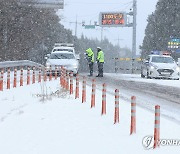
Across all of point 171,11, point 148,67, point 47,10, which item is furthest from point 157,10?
point 148,67

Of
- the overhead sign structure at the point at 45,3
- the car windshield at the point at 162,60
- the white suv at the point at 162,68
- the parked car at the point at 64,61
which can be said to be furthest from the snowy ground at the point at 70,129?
the overhead sign structure at the point at 45,3

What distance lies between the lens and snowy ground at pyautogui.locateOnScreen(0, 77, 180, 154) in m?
8.34

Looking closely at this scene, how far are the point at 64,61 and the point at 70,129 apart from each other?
814 inches

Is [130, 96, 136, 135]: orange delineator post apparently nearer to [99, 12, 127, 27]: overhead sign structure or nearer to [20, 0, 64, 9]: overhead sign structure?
[20, 0, 64, 9]: overhead sign structure

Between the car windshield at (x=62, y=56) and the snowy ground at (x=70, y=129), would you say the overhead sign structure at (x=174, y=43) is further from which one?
the snowy ground at (x=70, y=129)

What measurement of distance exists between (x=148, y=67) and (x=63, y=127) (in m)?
21.8

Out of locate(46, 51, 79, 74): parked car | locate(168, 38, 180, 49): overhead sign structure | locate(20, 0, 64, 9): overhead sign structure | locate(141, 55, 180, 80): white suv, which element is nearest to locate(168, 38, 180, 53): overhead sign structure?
locate(168, 38, 180, 49): overhead sign structure

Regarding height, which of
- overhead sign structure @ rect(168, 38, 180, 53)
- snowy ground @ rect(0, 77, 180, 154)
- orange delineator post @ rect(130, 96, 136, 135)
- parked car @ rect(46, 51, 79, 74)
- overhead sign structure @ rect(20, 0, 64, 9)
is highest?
overhead sign structure @ rect(20, 0, 64, 9)

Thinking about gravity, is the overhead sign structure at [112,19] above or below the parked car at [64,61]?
above

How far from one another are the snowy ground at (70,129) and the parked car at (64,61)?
15.0 metres

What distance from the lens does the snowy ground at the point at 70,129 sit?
834cm

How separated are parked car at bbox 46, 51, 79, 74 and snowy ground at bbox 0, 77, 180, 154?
49.2ft

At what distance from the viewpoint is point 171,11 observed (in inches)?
2849

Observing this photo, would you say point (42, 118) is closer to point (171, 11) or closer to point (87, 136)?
point (87, 136)
